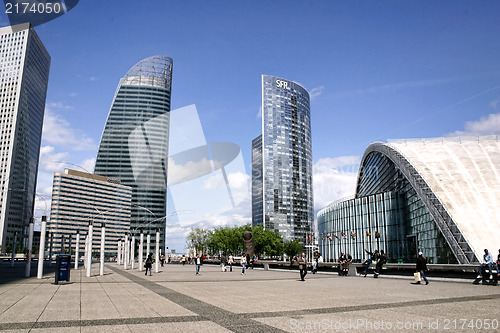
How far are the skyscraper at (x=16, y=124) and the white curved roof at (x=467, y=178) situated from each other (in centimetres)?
16469

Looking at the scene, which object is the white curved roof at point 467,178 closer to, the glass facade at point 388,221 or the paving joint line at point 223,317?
the glass facade at point 388,221

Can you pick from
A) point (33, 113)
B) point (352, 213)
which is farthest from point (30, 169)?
point (352, 213)

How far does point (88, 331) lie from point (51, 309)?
4.03 meters

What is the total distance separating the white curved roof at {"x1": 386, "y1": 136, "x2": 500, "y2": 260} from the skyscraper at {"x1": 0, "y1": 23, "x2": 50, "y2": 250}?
16469cm

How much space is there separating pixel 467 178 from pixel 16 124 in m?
186

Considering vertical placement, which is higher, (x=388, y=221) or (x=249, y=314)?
(x=388, y=221)

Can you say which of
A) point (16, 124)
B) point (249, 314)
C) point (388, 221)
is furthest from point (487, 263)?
point (16, 124)

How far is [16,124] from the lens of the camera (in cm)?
17962

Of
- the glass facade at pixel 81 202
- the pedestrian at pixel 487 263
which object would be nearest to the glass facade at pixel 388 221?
the pedestrian at pixel 487 263

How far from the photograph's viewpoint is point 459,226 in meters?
51.5

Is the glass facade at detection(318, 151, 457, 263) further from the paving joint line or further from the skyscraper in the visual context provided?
the skyscraper

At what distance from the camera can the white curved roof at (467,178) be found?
5066 cm

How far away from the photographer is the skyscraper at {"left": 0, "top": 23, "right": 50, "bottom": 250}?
17562 centimetres

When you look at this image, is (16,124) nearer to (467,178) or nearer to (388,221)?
(388,221)
